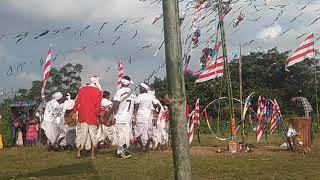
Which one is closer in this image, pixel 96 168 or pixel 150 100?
pixel 96 168

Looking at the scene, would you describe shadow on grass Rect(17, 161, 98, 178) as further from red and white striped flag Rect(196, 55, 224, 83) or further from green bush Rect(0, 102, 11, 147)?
green bush Rect(0, 102, 11, 147)

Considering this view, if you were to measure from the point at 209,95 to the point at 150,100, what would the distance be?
30.3 m

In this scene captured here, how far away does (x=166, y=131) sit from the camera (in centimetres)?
1655

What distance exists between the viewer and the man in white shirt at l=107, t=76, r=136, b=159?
13.8 meters

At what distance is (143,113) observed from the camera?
14.3 metres

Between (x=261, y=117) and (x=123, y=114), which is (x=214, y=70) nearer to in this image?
(x=123, y=114)

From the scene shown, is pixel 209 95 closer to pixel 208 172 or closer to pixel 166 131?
pixel 166 131

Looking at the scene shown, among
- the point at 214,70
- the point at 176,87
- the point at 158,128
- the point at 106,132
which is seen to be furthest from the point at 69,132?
the point at 176,87

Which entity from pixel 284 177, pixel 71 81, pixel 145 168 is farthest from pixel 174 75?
pixel 71 81

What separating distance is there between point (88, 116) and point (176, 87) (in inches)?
348

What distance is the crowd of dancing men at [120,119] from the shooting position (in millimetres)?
13594

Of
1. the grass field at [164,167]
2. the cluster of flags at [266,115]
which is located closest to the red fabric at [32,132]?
the grass field at [164,167]

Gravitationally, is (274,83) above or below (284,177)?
above

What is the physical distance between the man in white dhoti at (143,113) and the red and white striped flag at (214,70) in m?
2.05
